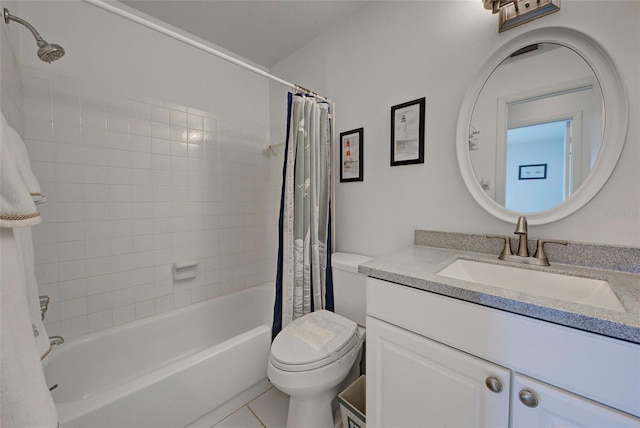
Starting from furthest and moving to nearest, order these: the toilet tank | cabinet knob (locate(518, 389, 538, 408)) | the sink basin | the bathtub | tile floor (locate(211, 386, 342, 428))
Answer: the toilet tank < tile floor (locate(211, 386, 342, 428)) < the bathtub < the sink basin < cabinet knob (locate(518, 389, 538, 408))

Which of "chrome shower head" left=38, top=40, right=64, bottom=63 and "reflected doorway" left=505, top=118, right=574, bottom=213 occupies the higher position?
"chrome shower head" left=38, top=40, right=64, bottom=63

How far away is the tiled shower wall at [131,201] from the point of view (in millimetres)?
1345

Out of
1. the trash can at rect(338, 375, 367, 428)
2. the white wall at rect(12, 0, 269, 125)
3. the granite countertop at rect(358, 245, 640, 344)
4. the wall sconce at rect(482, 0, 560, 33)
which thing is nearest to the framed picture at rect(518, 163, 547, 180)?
the granite countertop at rect(358, 245, 640, 344)

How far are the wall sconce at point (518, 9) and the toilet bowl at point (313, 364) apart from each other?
62.2 inches

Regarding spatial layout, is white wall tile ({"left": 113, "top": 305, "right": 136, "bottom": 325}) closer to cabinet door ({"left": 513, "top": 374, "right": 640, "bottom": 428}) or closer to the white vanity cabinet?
the white vanity cabinet

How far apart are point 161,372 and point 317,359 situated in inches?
28.6

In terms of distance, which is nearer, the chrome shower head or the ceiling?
the chrome shower head

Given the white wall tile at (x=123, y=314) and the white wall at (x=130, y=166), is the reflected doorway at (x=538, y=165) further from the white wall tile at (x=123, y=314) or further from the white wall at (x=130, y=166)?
the white wall tile at (x=123, y=314)

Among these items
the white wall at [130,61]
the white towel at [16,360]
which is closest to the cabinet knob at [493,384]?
the white towel at [16,360]

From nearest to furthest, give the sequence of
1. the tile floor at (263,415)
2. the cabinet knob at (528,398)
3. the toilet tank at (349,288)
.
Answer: the cabinet knob at (528,398), the tile floor at (263,415), the toilet tank at (349,288)

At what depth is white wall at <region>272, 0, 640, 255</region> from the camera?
873 millimetres

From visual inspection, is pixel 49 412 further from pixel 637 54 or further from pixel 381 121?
pixel 637 54

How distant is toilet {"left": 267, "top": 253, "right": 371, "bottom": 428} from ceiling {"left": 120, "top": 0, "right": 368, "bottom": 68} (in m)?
1.68

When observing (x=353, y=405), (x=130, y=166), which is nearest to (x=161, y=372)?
(x=353, y=405)
